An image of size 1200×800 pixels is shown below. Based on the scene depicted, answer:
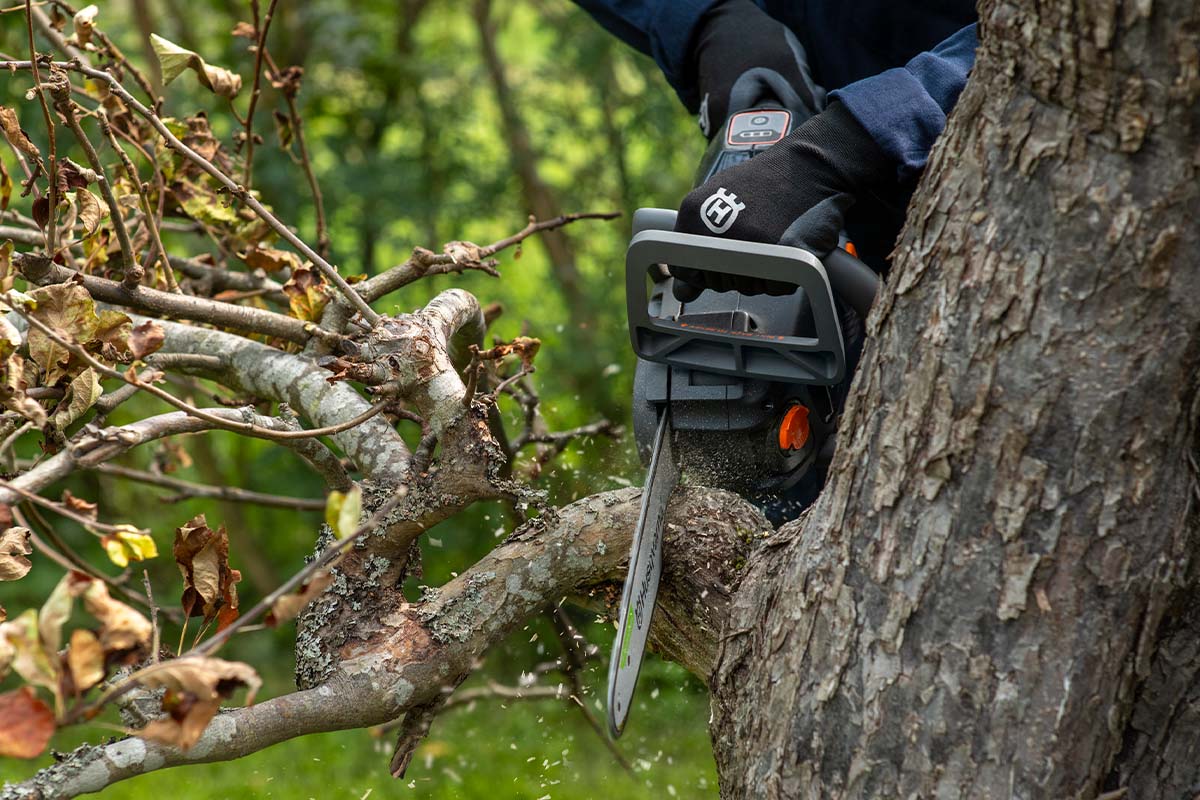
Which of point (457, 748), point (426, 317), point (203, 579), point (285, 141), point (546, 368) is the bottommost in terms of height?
point (457, 748)

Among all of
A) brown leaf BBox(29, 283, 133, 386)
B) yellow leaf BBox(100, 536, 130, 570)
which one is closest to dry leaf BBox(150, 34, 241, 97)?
brown leaf BBox(29, 283, 133, 386)

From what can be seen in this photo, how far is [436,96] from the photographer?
4.81 metres

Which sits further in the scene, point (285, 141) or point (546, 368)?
point (546, 368)

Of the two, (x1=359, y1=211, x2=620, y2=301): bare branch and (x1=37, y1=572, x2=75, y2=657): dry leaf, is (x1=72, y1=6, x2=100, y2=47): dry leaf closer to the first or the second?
(x1=359, y1=211, x2=620, y2=301): bare branch

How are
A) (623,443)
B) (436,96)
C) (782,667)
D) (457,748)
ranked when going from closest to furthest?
1. (782,667)
2. (623,443)
3. (457,748)
4. (436,96)

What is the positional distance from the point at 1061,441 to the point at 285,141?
5.53 feet

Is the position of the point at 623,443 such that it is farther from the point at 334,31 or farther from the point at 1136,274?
the point at 334,31

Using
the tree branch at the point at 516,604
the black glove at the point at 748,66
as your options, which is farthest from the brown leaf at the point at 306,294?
the black glove at the point at 748,66

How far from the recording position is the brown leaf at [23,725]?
876 millimetres

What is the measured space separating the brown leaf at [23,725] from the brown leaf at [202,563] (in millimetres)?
342

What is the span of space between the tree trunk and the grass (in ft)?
8.44

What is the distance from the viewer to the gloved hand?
1.49m

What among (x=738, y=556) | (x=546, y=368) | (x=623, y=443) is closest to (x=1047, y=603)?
(x=738, y=556)

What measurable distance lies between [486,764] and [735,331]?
2.94 metres
